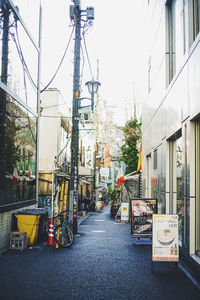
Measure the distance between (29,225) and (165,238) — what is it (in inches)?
194

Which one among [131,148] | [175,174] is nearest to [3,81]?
[175,174]

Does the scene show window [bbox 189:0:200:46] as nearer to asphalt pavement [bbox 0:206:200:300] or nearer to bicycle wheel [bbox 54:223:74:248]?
asphalt pavement [bbox 0:206:200:300]

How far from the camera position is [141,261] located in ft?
27.0

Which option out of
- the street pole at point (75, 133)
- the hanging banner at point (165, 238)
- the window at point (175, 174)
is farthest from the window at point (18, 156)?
the window at point (175, 174)

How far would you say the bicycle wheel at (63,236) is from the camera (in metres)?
10.2

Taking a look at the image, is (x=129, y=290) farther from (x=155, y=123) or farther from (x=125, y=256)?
(x=155, y=123)

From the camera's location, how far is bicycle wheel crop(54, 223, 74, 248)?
1018cm

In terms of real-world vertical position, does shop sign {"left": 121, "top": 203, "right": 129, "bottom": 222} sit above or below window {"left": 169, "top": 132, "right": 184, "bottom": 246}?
below

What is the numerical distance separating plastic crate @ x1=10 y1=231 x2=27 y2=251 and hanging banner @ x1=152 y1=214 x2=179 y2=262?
4.36m

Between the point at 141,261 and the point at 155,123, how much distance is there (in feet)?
22.3

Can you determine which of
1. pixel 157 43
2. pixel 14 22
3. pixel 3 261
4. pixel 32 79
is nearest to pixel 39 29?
pixel 32 79

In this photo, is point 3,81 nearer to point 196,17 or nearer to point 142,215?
point 196,17

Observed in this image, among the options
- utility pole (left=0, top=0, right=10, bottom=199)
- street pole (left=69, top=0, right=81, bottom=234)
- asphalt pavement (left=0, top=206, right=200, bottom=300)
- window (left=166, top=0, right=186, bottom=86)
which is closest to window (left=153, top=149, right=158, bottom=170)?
street pole (left=69, top=0, right=81, bottom=234)

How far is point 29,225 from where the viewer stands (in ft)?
34.2
